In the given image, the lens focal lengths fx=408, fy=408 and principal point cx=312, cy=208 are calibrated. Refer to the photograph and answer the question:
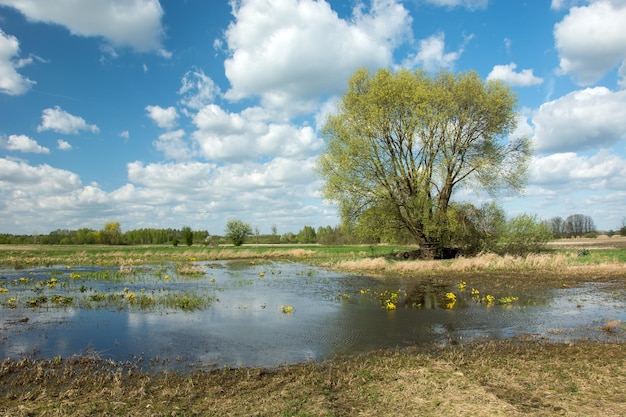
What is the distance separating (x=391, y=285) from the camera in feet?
75.5

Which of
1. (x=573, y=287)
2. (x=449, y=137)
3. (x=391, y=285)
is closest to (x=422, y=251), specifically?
(x=449, y=137)

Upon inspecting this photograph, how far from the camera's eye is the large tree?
31656mm

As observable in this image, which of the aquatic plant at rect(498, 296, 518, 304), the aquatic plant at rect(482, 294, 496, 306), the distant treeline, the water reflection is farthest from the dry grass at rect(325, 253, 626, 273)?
the distant treeline

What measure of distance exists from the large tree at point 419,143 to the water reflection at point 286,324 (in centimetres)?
1251

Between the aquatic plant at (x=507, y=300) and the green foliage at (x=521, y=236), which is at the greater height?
the green foliage at (x=521, y=236)

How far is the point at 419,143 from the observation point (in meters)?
32.9

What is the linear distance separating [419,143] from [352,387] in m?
28.3

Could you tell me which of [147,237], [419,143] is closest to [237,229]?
[147,237]

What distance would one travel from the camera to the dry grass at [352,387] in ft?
19.5

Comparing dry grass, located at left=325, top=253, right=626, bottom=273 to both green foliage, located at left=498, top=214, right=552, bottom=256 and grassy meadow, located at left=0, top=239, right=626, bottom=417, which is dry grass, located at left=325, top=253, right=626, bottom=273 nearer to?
green foliage, located at left=498, top=214, right=552, bottom=256

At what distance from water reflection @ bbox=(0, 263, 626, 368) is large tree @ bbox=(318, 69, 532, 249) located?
12508 mm

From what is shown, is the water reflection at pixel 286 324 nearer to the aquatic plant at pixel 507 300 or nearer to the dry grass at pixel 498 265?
the aquatic plant at pixel 507 300

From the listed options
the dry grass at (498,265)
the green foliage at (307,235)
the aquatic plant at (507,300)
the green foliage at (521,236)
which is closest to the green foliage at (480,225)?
the green foliage at (521,236)

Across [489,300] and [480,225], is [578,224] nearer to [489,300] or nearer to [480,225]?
[480,225]
